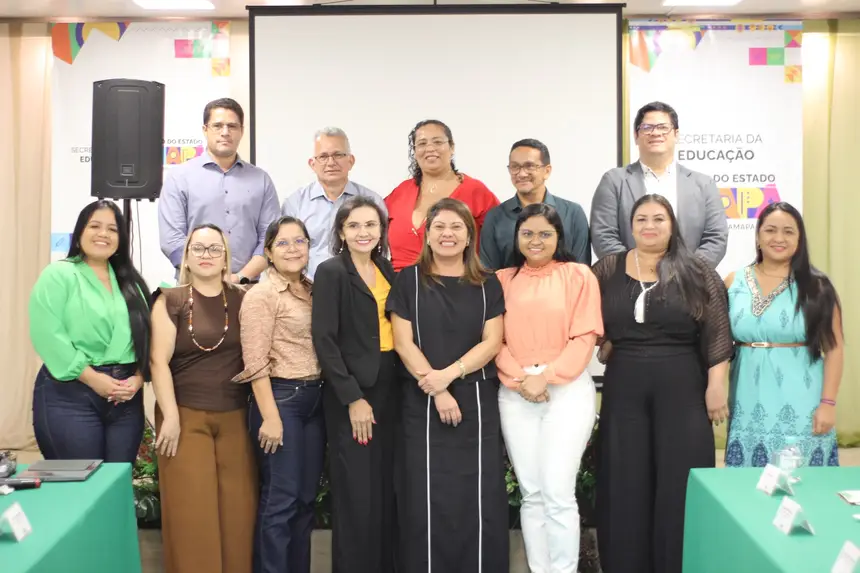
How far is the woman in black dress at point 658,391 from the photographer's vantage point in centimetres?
291

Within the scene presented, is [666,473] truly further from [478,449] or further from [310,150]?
[310,150]

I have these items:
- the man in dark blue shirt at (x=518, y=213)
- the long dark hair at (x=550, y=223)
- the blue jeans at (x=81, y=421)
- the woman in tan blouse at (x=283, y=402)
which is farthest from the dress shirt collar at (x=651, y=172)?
the blue jeans at (x=81, y=421)

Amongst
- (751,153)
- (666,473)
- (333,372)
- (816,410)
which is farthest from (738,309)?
(751,153)

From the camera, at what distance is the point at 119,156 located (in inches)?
157

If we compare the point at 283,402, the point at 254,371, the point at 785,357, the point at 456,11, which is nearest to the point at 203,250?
the point at 254,371

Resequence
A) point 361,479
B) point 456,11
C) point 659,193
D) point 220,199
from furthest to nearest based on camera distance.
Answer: point 456,11 < point 220,199 < point 659,193 < point 361,479

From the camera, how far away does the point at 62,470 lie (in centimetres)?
235

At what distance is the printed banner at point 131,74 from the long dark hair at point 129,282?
2422 millimetres

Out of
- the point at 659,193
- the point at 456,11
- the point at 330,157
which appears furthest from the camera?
the point at 456,11

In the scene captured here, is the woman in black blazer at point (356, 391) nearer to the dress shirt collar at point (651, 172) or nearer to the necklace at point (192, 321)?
the necklace at point (192, 321)

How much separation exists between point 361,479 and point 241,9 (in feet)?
11.5

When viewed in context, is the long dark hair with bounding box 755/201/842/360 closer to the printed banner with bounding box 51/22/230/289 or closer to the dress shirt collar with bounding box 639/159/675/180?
the dress shirt collar with bounding box 639/159/675/180

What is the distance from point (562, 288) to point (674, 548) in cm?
98

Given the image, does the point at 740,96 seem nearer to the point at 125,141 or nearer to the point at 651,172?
the point at 651,172
